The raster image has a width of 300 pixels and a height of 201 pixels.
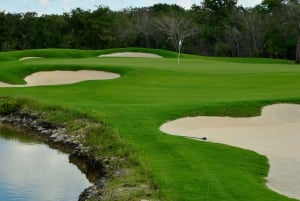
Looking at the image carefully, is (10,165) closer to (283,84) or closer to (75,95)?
(75,95)

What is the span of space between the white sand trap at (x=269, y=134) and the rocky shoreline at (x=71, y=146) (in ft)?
10.0

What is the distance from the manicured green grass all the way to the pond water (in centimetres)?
184

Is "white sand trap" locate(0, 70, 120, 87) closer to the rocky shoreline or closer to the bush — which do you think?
the bush

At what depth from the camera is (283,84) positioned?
3070 cm

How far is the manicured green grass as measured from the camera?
12.2 m

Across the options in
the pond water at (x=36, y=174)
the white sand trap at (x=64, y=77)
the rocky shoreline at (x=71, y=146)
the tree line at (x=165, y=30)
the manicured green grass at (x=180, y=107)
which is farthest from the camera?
the tree line at (x=165, y=30)

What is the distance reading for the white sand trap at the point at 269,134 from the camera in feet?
43.8

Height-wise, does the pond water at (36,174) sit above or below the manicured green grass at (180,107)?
below

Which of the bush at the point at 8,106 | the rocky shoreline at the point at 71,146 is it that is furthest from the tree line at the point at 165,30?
the rocky shoreline at the point at 71,146

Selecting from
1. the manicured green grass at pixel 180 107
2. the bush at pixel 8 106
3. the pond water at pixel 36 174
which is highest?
the manicured green grass at pixel 180 107

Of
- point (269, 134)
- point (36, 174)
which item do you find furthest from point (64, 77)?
point (36, 174)

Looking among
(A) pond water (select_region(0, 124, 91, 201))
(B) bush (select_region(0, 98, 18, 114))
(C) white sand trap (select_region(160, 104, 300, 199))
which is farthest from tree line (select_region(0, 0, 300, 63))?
(A) pond water (select_region(0, 124, 91, 201))

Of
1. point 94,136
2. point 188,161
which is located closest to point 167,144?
point 188,161

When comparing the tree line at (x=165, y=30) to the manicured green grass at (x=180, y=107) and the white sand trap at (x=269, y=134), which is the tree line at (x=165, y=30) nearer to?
the manicured green grass at (x=180, y=107)
